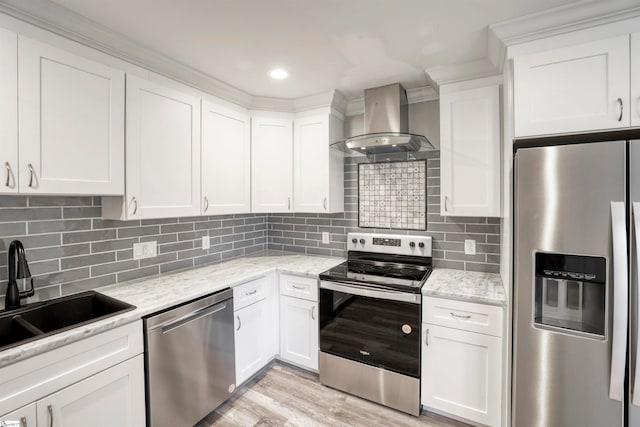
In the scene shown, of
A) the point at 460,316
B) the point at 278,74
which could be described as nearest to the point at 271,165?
the point at 278,74

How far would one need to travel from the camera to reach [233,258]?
2955 millimetres

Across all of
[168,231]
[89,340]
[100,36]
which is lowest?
[89,340]

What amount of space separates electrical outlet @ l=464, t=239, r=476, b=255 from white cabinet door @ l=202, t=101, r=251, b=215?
74.9 inches

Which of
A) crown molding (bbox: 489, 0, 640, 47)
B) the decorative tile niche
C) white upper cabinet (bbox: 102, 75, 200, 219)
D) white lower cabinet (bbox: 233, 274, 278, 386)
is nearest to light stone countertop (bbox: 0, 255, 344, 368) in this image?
white lower cabinet (bbox: 233, 274, 278, 386)

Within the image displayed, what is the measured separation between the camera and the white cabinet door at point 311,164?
2697mm

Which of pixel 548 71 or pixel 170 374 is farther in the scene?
pixel 170 374

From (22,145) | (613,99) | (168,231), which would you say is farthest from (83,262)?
(613,99)

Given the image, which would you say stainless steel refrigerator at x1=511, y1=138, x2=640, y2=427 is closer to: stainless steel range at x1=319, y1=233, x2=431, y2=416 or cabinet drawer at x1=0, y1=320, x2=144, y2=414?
stainless steel range at x1=319, y1=233, x2=431, y2=416

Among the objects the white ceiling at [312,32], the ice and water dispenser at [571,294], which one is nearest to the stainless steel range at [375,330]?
the ice and water dispenser at [571,294]

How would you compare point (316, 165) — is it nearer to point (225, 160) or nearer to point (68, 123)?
point (225, 160)

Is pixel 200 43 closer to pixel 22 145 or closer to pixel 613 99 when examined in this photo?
pixel 22 145

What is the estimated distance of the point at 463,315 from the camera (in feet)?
6.12

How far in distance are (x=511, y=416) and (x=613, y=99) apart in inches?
67.4

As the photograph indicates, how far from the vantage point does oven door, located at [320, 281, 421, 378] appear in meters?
1.99
